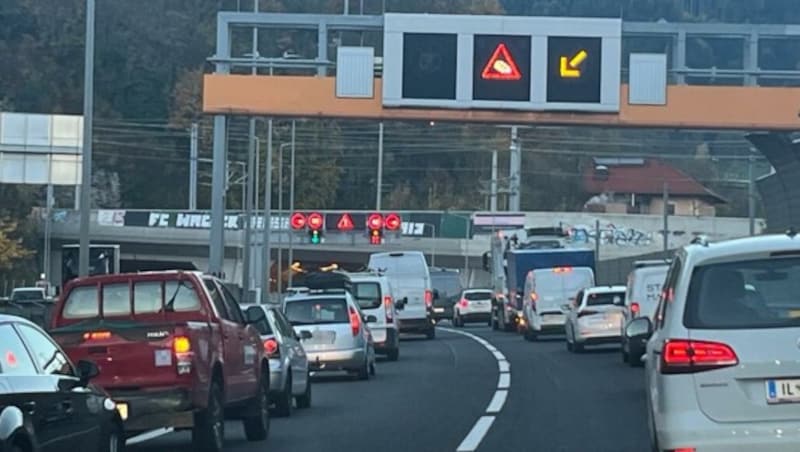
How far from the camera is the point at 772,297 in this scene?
1065 cm

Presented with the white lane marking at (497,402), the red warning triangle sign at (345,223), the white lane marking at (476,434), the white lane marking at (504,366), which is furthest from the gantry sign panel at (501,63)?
the red warning triangle sign at (345,223)

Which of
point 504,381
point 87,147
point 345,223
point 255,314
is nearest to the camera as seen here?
point 255,314

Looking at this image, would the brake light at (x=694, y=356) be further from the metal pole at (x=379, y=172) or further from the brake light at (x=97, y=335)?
the metal pole at (x=379, y=172)

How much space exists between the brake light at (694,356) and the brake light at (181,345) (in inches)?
221

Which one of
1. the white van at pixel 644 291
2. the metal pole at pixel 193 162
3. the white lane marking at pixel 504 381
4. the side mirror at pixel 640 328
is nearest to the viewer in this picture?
the side mirror at pixel 640 328

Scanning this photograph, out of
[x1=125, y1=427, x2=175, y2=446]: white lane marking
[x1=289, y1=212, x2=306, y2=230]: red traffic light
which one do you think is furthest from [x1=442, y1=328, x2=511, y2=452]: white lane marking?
[x1=289, y1=212, x2=306, y2=230]: red traffic light

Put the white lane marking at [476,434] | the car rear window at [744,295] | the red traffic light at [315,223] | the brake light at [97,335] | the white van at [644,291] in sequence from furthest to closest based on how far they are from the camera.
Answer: the red traffic light at [315,223] < the white van at [644,291] < the white lane marking at [476,434] < the brake light at [97,335] < the car rear window at [744,295]

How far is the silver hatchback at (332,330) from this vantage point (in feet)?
92.3

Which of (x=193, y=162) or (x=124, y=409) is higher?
(x=193, y=162)

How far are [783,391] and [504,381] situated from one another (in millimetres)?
17259

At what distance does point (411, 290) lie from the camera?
50125mm

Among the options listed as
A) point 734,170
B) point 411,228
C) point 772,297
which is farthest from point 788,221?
point 734,170

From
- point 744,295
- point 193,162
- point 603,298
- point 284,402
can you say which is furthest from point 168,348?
point 193,162

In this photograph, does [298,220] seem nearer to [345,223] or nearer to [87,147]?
[345,223]
